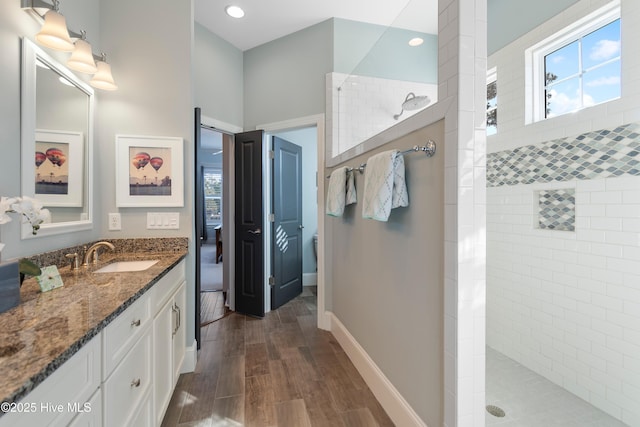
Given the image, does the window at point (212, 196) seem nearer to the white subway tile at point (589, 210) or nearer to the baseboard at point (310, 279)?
the baseboard at point (310, 279)

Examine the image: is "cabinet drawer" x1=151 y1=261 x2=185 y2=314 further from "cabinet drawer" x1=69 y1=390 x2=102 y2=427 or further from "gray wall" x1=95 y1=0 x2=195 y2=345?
"cabinet drawer" x1=69 y1=390 x2=102 y2=427

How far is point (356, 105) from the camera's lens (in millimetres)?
2793

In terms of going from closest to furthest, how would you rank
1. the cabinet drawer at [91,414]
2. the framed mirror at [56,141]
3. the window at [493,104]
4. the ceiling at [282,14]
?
the cabinet drawer at [91,414] → the framed mirror at [56,141] → the window at [493,104] → the ceiling at [282,14]

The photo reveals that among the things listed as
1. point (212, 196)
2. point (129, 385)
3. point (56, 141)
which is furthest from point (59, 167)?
point (212, 196)

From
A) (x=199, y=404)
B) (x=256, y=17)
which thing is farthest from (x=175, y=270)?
(x=256, y=17)

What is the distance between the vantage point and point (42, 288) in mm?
1119

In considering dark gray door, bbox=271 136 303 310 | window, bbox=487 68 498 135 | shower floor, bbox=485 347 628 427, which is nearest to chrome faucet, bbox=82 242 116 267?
dark gray door, bbox=271 136 303 310

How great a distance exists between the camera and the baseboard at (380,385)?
57.7 inches

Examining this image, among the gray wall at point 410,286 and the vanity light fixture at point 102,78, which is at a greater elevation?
the vanity light fixture at point 102,78

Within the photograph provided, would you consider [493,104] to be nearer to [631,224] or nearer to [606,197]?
[606,197]

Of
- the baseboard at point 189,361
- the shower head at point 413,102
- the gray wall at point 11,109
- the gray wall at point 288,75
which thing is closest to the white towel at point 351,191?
the shower head at point 413,102

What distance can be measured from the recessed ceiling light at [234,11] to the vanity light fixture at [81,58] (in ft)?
4.98

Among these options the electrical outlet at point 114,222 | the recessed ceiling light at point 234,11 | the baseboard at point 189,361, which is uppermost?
the recessed ceiling light at point 234,11

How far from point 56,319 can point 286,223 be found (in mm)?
2681
